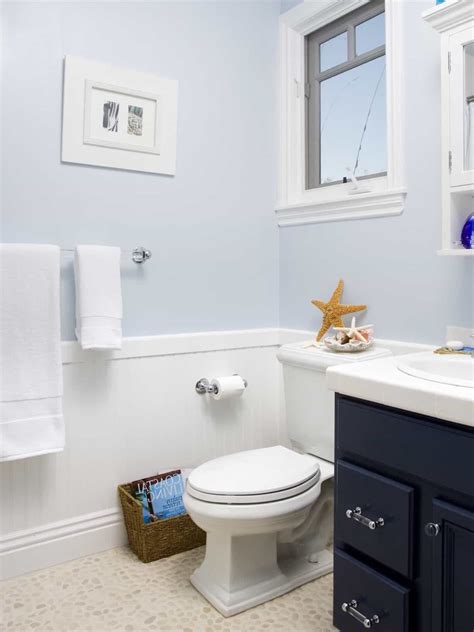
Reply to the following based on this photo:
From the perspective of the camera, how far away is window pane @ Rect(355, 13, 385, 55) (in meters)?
2.06

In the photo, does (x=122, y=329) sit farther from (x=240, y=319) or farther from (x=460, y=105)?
(x=460, y=105)

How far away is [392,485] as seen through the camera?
1271 mm

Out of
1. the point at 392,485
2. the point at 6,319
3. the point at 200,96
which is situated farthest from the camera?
the point at 200,96

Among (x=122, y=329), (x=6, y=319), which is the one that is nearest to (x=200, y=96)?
(x=122, y=329)

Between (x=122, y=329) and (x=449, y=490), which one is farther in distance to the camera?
(x=122, y=329)

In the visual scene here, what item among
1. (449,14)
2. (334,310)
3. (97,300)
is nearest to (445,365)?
(334,310)

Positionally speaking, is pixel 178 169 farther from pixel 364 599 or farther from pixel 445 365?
pixel 364 599

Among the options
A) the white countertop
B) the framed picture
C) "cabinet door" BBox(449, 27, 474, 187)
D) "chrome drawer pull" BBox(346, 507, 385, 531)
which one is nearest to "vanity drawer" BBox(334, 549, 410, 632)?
"chrome drawer pull" BBox(346, 507, 385, 531)

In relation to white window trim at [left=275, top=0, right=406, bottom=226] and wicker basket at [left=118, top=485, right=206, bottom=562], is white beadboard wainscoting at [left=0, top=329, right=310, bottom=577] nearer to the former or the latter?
wicker basket at [left=118, top=485, right=206, bottom=562]

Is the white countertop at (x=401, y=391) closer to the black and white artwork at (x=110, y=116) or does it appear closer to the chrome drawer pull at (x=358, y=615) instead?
the chrome drawer pull at (x=358, y=615)

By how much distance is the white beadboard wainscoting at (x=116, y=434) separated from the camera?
1.84 metres

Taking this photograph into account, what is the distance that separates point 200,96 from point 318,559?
1.87m

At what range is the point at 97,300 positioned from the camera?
183 centimetres

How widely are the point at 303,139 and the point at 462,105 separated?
94cm
